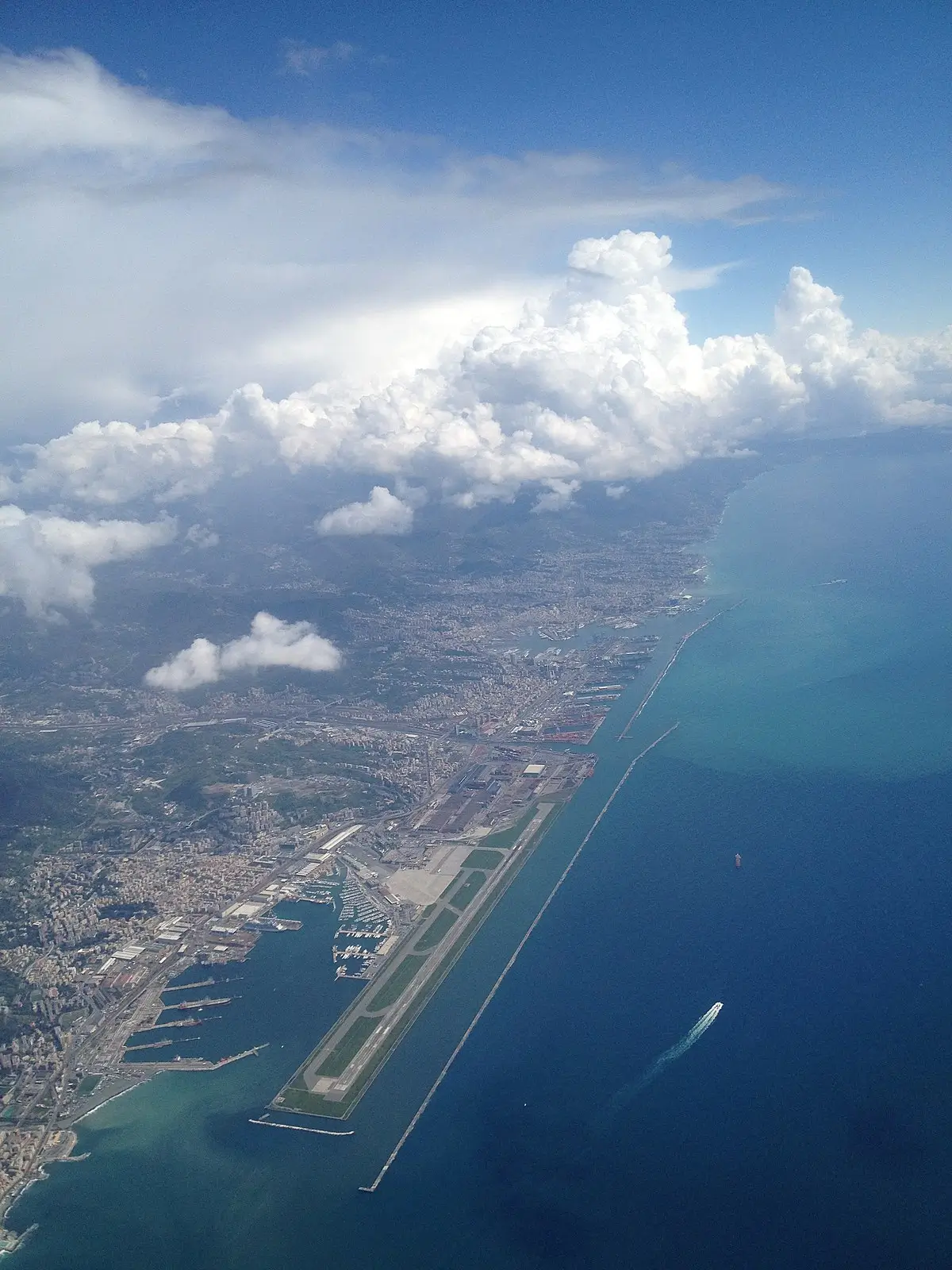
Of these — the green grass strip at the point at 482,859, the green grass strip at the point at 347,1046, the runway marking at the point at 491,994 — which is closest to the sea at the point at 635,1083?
the runway marking at the point at 491,994

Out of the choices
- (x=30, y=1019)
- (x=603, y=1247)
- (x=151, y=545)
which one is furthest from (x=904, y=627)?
(x=151, y=545)

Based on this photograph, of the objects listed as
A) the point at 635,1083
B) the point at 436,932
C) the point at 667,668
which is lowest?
the point at 635,1083

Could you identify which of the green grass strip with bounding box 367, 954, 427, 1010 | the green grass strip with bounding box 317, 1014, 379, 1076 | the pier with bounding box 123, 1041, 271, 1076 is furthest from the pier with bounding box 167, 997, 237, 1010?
the green grass strip with bounding box 367, 954, 427, 1010

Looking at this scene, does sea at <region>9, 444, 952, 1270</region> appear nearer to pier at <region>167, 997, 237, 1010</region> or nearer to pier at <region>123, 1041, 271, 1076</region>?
pier at <region>123, 1041, 271, 1076</region>

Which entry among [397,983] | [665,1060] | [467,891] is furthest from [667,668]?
[665,1060]

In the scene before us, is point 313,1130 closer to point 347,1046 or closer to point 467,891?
point 347,1046

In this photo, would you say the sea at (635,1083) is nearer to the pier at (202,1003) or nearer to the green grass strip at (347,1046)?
the pier at (202,1003)

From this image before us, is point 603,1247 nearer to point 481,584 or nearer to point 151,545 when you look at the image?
point 481,584
